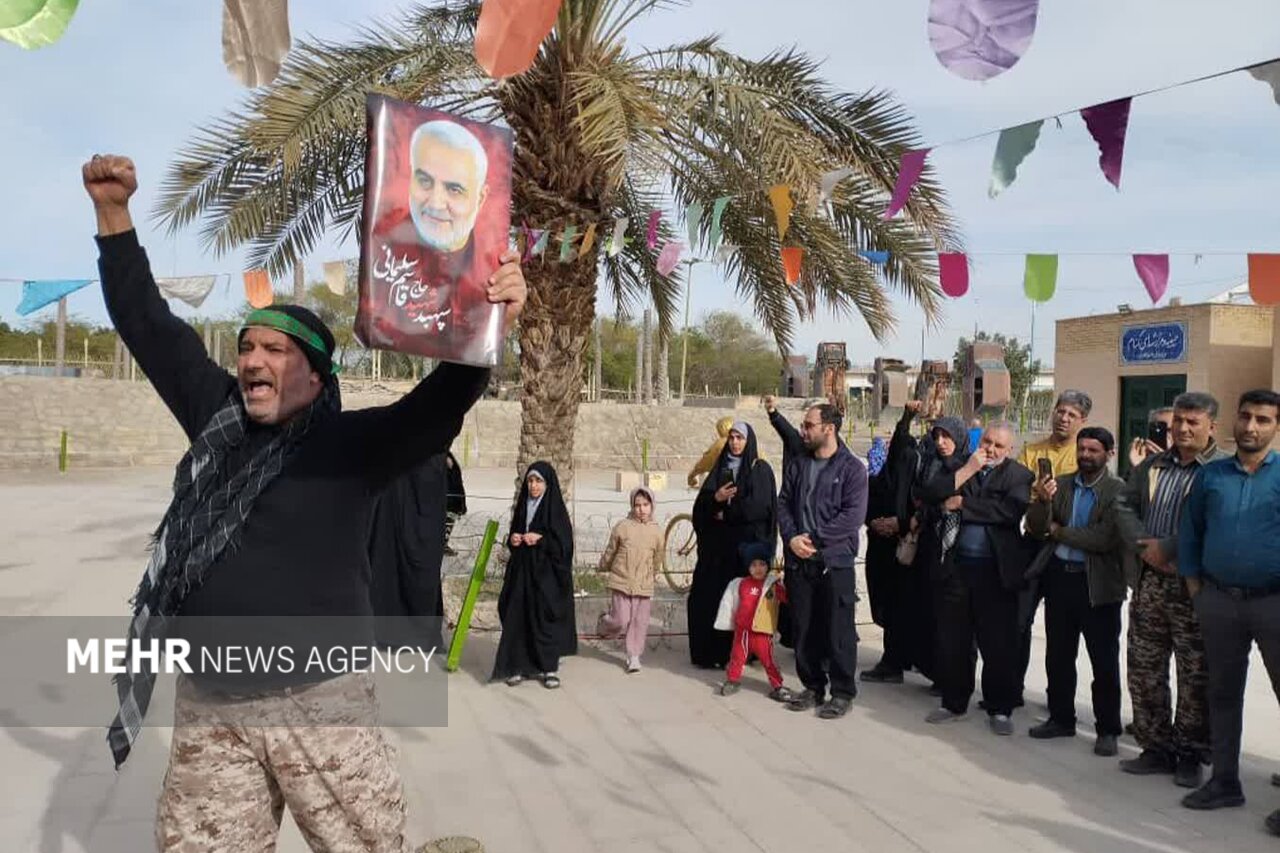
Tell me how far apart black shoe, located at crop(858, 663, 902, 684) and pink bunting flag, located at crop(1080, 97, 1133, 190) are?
3.04 metres

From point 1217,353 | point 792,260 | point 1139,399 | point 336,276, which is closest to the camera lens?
point 792,260

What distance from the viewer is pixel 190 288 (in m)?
8.75

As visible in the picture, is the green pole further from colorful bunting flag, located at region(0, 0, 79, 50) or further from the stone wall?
the stone wall

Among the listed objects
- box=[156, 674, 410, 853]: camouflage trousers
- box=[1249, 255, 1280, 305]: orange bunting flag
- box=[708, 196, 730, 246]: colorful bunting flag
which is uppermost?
box=[708, 196, 730, 246]: colorful bunting flag

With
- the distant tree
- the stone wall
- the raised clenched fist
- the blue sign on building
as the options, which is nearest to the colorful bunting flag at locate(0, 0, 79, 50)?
the raised clenched fist

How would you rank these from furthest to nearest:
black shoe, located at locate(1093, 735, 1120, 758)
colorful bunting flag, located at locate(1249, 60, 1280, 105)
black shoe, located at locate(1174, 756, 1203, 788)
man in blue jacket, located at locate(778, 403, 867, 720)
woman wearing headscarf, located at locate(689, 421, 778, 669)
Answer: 1. woman wearing headscarf, located at locate(689, 421, 778, 669)
2. man in blue jacket, located at locate(778, 403, 867, 720)
3. black shoe, located at locate(1093, 735, 1120, 758)
4. black shoe, located at locate(1174, 756, 1203, 788)
5. colorful bunting flag, located at locate(1249, 60, 1280, 105)

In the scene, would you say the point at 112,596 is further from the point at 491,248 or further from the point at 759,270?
the point at 491,248

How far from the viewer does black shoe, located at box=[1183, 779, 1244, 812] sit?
3.85 meters

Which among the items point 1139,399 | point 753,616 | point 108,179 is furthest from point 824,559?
point 1139,399

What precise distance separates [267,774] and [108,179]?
4.02 feet

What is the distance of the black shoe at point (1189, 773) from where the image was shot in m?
4.10

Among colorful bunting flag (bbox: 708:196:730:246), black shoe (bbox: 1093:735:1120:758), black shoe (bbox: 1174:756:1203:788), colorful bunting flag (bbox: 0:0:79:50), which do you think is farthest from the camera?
colorful bunting flag (bbox: 708:196:730:246)

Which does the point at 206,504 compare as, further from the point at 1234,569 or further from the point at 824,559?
the point at 824,559

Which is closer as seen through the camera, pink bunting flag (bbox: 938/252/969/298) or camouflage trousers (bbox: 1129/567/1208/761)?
camouflage trousers (bbox: 1129/567/1208/761)
